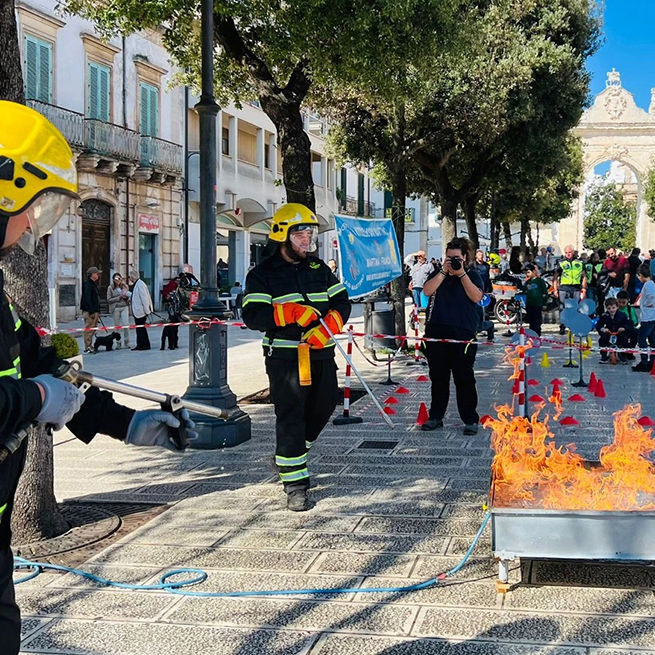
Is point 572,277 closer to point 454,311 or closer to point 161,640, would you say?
point 454,311

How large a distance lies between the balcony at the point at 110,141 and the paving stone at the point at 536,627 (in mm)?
23908

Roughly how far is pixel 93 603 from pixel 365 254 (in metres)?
Result: 7.97

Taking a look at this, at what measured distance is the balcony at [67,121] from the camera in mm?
24172

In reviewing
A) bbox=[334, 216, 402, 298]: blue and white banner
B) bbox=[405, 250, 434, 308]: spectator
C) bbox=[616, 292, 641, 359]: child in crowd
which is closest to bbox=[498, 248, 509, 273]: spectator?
bbox=[405, 250, 434, 308]: spectator

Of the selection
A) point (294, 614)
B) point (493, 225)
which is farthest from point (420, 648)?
point (493, 225)

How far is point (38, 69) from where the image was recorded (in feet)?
79.4

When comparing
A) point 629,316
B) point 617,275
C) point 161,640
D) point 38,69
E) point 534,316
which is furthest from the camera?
point 38,69

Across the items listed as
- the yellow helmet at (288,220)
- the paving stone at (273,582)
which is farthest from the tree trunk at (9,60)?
the paving stone at (273,582)

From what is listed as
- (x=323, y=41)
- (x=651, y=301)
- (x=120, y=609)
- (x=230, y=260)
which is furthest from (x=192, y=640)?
(x=230, y=260)

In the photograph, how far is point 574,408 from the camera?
10148 mm

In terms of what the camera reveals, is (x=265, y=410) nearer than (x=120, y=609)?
No

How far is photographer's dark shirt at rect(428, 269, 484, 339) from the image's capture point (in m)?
8.43

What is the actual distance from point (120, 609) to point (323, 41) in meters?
7.66

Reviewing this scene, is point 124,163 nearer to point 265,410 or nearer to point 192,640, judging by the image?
point 265,410
